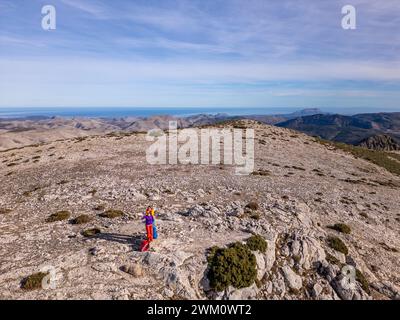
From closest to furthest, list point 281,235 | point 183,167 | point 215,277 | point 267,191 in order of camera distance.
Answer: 1. point 215,277
2. point 281,235
3. point 267,191
4. point 183,167

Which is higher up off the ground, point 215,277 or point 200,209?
point 200,209

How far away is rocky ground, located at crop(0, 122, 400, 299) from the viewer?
611 inches

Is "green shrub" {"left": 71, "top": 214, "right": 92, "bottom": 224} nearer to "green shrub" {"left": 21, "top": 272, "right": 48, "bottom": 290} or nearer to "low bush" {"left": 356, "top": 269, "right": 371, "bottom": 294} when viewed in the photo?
"green shrub" {"left": 21, "top": 272, "right": 48, "bottom": 290}

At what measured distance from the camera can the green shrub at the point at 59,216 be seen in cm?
2158

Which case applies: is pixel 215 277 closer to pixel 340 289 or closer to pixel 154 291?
pixel 154 291

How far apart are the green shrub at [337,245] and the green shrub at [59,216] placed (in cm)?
2083

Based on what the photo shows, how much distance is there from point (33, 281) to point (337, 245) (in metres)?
20.3

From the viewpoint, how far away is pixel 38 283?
14.2 metres

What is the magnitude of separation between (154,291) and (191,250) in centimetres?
377

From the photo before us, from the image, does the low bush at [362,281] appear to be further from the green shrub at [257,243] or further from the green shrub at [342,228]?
the green shrub at [257,243]

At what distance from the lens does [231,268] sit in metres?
16.4

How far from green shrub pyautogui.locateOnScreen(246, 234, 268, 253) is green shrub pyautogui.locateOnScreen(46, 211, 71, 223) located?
47.4 ft

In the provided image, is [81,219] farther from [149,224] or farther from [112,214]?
[149,224]
